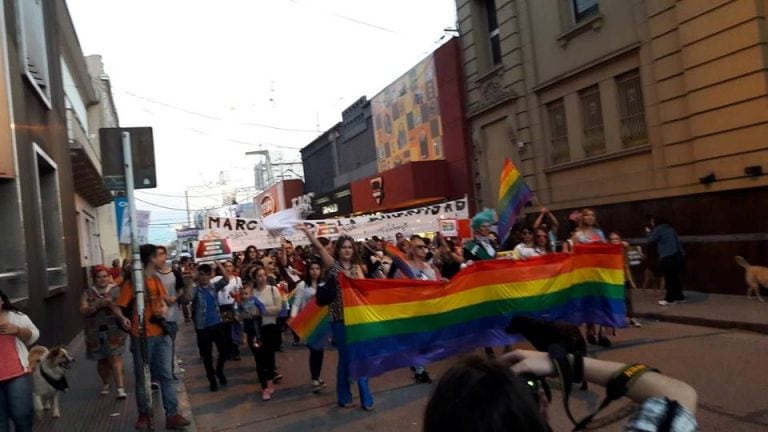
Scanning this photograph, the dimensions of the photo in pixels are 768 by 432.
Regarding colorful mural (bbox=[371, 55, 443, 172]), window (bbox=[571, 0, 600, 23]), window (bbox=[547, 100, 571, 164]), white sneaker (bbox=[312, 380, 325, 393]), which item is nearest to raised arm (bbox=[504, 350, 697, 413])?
white sneaker (bbox=[312, 380, 325, 393])

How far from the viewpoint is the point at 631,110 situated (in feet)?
48.8

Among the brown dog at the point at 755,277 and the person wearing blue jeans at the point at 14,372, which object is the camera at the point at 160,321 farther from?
the brown dog at the point at 755,277

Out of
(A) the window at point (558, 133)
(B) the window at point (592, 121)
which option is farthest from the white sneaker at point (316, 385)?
(A) the window at point (558, 133)

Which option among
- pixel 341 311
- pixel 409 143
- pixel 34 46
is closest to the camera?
pixel 341 311

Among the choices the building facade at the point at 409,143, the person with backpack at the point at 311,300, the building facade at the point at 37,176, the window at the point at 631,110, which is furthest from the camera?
the building facade at the point at 409,143

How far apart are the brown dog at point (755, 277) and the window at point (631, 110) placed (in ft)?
13.2

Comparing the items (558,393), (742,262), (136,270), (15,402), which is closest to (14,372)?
(15,402)

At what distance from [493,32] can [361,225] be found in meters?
7.18

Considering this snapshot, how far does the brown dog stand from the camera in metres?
10.9

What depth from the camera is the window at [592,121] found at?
15836mm

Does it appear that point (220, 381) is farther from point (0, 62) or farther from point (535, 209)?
point (535, 209)

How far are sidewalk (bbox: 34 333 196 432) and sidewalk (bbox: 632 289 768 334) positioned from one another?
7615 millimetres

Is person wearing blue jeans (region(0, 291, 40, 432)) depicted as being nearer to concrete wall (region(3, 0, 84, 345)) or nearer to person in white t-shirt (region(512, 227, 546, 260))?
concrete wall (region(3, 0, 84, 345))

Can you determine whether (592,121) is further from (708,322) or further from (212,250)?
(212,250)
